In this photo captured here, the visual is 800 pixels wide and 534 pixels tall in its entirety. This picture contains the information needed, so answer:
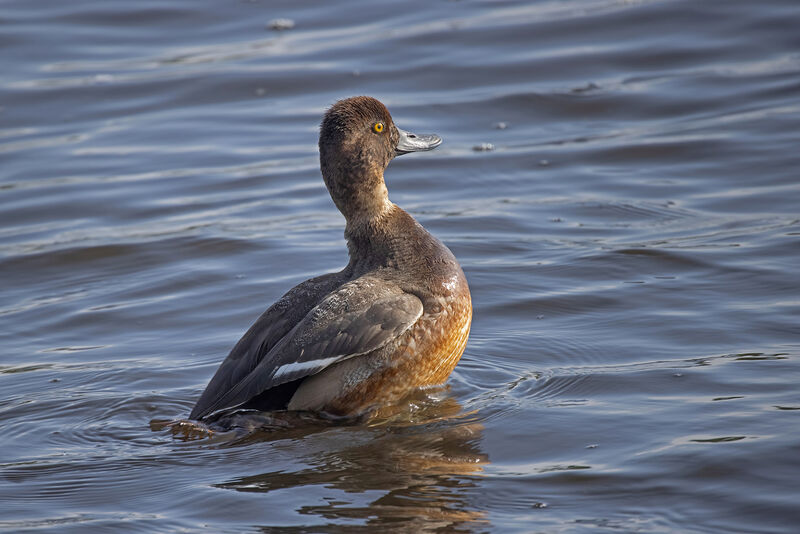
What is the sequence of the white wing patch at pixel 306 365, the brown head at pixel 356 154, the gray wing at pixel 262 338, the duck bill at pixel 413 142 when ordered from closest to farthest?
the white wing patch at pixel 306 365
the gray wing at pixel 262 338
the brown head at pixel 356 154
the duck bill at pixel 413 142

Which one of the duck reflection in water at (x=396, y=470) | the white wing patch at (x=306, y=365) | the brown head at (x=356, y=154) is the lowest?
the duck reflection in water at (x=396, y=470)

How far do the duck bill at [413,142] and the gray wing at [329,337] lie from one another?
1.20m

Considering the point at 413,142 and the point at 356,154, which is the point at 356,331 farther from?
the point at 413,142

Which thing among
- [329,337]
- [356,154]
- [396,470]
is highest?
[356,154]

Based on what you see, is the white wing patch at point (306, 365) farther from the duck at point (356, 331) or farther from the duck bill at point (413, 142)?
the duck bill at point (413, 142)

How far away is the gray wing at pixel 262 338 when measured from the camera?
5777 mm

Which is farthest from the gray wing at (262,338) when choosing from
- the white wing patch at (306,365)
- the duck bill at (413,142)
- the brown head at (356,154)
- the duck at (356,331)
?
the duck bill at (413,142)

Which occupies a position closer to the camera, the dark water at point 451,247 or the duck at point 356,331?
the dark water at point 451,247

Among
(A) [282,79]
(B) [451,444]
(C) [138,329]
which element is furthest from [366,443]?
(A) [282,79]

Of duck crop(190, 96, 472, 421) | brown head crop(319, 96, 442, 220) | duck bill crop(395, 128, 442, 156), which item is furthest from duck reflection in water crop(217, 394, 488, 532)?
duck bill crop(395, 128, 442, 156)

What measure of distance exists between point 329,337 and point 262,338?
458 millimetres

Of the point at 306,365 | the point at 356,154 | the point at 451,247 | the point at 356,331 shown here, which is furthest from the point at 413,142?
the point at 451,247

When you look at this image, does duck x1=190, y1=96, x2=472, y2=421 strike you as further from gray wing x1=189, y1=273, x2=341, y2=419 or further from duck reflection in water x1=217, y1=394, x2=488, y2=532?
duck reflection in water x1=217, y1=394, x2=488, y2=532

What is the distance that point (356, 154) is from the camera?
620 centimetres
